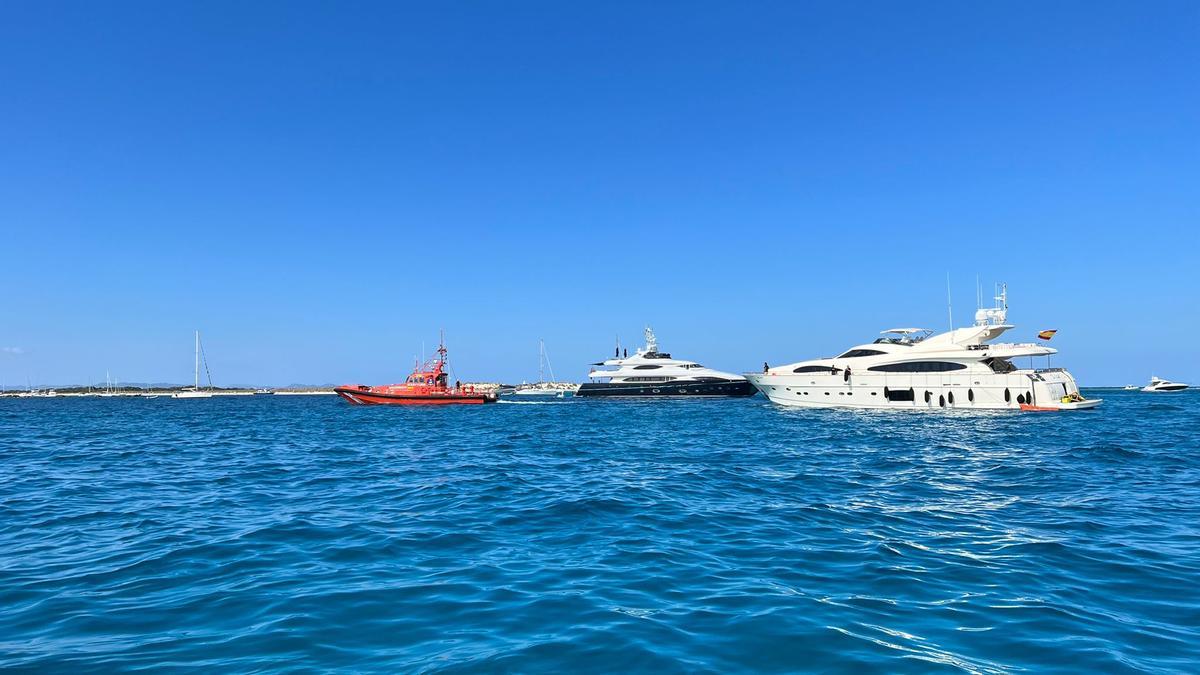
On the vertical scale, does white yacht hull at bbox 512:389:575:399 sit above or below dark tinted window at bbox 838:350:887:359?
below

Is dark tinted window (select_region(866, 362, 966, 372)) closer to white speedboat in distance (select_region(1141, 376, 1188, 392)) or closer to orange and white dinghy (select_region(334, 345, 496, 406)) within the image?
orange and white dinghy (select_region(334, 345, 496, 406))

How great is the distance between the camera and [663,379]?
79.4 m

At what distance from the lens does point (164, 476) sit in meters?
15.4

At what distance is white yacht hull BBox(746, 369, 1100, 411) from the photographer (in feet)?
131

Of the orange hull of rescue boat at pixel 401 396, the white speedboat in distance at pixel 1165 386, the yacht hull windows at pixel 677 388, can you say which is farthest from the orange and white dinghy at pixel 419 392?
the white speedboat in distance at pixel 1165 386

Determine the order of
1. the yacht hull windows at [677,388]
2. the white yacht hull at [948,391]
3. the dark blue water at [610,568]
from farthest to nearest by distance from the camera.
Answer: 1. the yacht hull windows at [677,388]
2. the white yacht hull at [948,391]
3. the dark blue water at [610,568]

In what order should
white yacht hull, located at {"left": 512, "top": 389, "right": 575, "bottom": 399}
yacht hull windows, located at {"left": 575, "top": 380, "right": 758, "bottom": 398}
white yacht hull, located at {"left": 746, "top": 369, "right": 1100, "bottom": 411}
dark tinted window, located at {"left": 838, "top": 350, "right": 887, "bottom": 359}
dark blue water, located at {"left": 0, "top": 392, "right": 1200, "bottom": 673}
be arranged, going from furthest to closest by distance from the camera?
white yacht hull, located at {"left": 512, "top": 389, "right": 575, "bottom": 399}
yacht hull windows, located at {"left": 575, "top": 380, "right": 758, "bottom": 398}
dark tinted window, located at {"left": 838, "top": 350, "right": 887, "bottom": 359}
white yacht hull, located at {"left": 746, "top": 369, "right": 1100, "bottom": 411}
dark blue water, located at {"left": 0, "top": 392, "right": 1200, "bottom": 673}

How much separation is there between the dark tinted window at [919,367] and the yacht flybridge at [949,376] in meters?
0.06

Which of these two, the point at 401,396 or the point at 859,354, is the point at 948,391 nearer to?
the point at 859,354

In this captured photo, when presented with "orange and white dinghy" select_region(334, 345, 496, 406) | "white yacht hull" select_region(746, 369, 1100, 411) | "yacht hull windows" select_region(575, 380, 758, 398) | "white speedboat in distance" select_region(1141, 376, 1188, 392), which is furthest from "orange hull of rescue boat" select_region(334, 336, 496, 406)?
"white speedboat in distance" select_region(1141, 376, 1188, 392)

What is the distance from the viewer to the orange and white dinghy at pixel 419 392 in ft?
214

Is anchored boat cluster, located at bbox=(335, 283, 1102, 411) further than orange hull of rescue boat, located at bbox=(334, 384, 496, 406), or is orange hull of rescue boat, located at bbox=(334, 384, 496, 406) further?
orange hull of rescue boat, located at bbox=(334, 384, 496, 406)

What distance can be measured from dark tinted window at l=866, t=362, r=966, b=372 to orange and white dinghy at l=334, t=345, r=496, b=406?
1714 inches

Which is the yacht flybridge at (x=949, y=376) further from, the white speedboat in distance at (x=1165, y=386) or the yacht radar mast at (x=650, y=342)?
the white speedboat in distance at (x=1165, y=386)
